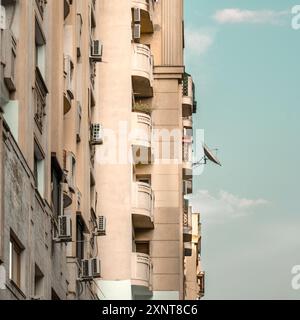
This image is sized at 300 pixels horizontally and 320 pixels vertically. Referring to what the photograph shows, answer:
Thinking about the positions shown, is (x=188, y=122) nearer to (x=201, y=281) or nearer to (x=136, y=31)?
(x=136, y=31)

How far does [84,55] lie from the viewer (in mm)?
43156

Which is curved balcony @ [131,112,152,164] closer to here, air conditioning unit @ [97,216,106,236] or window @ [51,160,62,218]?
air conditioning unit @ [97,216,106,236]

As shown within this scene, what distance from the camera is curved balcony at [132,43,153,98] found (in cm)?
5359

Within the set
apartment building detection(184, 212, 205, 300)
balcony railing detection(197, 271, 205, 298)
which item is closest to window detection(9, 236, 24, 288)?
apartment building detection(184, 212, 205, 300)

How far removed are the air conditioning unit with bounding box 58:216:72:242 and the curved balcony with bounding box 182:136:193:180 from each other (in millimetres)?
26835

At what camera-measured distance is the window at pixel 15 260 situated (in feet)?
90.4

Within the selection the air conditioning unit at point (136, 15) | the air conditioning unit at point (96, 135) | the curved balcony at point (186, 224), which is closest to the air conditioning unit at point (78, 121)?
the air conditioning unit at point (96, 135)

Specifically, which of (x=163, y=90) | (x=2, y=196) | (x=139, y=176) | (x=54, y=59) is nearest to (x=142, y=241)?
(x=139, y=176)

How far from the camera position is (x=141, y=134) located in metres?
52.8

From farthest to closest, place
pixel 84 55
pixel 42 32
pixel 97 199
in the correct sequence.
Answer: pixel 97 199
pixel 84 55
pixel 42 32

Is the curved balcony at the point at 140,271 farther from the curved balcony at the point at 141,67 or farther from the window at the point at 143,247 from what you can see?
the curved balcony at the point at 141,67

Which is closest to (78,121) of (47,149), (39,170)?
(47,149)
